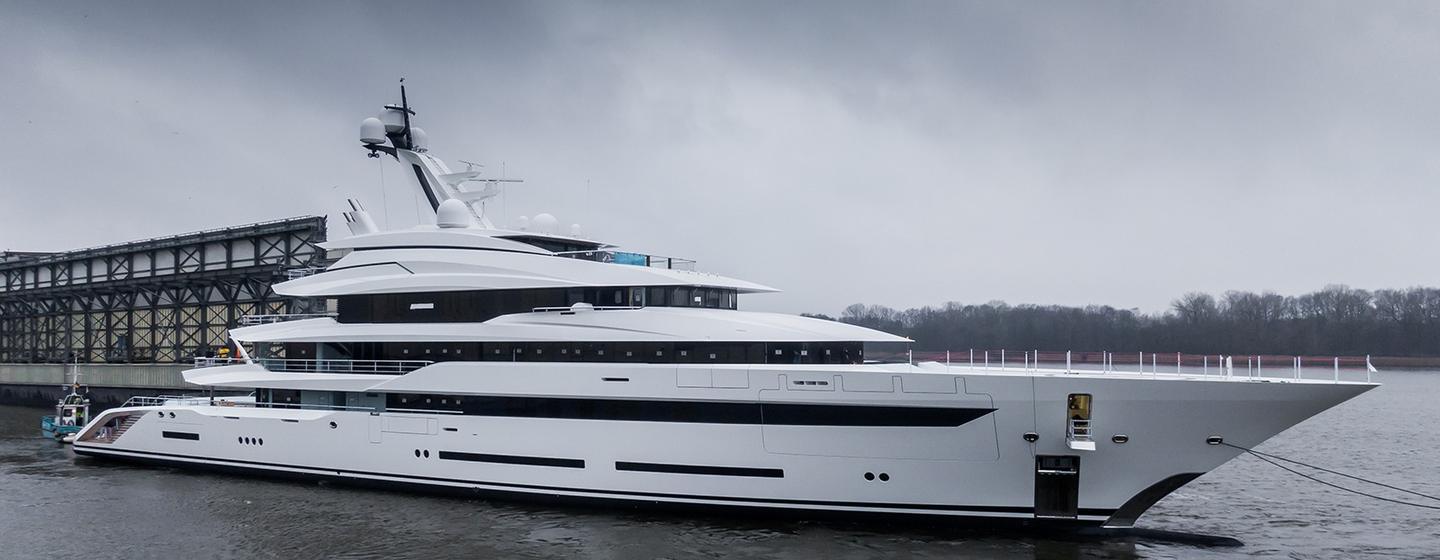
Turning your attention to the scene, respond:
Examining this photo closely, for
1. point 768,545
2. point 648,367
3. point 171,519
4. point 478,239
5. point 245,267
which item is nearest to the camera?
point 768,545

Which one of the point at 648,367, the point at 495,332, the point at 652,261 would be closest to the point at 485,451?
the point at 495,332

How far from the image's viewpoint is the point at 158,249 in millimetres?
35344

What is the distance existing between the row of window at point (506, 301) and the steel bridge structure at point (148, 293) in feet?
42.0

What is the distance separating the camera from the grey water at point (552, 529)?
514 inches

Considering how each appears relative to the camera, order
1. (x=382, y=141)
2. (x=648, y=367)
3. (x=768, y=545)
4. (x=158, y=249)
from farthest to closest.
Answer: (x=158, y=249) < (x=382, y=141) < (x=648, y=367) < (x=768, y=545)

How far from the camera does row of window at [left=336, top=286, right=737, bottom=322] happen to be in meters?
16.3

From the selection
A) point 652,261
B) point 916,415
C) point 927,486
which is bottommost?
point 927,486

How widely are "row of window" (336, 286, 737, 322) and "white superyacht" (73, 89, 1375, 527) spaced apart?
0.12 feet

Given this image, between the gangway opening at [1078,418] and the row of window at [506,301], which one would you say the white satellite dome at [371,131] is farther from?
the gangway opening at [1078,418]

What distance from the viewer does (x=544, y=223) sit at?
19078 mm

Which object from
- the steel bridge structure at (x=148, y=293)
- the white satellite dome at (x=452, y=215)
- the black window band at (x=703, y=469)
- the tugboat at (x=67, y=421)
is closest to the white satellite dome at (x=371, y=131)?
the white satellite dome at (x=452, y=215)

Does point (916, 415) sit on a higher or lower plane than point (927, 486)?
higher

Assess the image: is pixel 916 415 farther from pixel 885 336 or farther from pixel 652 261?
pixel 652 261

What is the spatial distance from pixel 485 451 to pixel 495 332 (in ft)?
7.28
